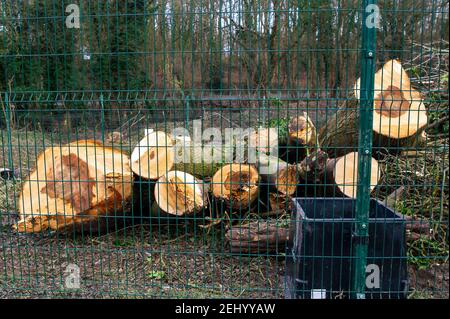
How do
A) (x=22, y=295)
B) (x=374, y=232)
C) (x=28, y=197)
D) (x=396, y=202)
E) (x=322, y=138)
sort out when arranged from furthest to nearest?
1. (x=322, y=138)
2. (x=28, y=197)
3. (x=396, y=202)
4. (x=22, y=295)
5. (x=374, y=232)

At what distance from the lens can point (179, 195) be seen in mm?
4402

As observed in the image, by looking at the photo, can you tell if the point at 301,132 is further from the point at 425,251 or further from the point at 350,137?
the point at 425,251

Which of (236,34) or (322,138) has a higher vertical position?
(236,34)

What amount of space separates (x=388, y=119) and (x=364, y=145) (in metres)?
0.92

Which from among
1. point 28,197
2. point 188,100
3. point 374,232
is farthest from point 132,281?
point 374,232

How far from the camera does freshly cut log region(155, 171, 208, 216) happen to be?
4.37 meters

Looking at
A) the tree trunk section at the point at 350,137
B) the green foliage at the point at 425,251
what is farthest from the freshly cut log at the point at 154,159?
the green foliage at the point at 425,251

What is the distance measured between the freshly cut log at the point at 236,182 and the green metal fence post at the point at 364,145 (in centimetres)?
126

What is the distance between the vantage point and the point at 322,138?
16.4 feet

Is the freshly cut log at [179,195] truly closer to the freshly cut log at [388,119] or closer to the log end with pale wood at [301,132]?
the log end with pale wood at [301,132]

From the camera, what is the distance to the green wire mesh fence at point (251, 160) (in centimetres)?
333

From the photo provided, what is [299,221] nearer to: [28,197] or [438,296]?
[438,296]

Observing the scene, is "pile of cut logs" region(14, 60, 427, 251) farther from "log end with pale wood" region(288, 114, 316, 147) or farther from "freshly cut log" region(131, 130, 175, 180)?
"log end with pale wood" region(288, 114, 316, 147)

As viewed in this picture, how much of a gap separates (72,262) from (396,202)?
2.84m
